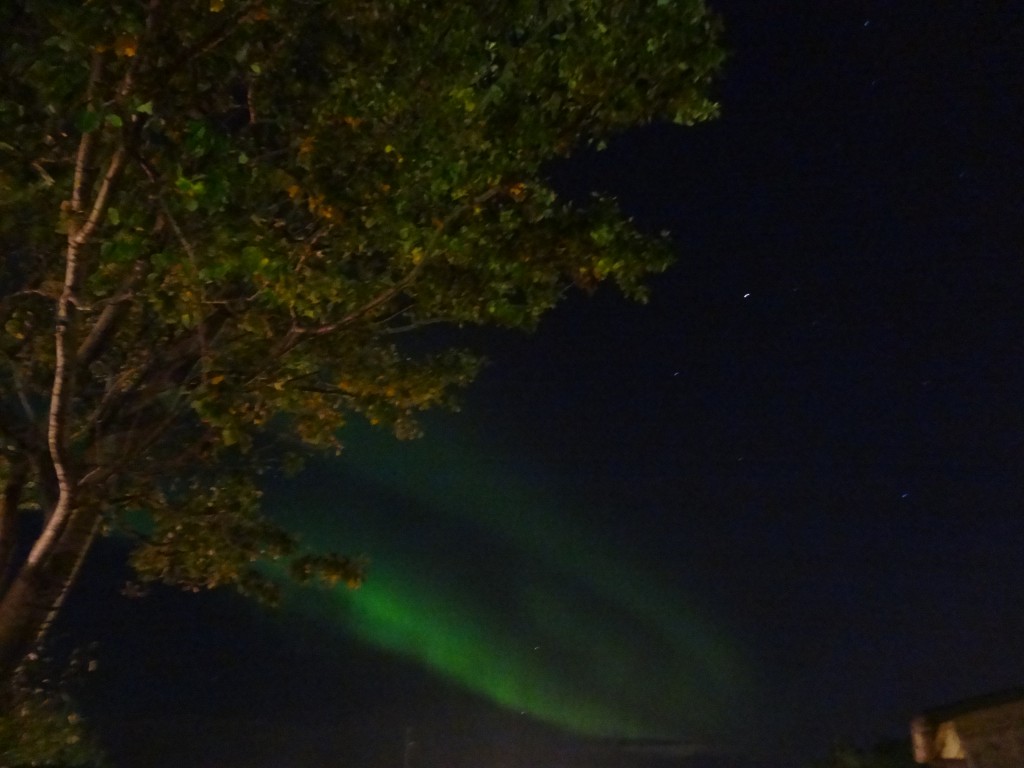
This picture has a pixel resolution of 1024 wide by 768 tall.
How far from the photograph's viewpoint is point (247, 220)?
561 centimetres

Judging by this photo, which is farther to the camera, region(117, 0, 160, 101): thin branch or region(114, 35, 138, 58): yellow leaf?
region(117, 0, 160, 101): thin branch

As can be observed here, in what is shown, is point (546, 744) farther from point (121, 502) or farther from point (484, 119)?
point (484, 119)

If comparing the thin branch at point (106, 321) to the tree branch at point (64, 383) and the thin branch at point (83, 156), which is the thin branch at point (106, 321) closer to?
the tree branch at point (64, 383)

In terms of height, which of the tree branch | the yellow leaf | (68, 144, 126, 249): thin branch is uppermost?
the yellow leaf

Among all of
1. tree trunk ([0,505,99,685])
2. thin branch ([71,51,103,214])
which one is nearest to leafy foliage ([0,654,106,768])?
tree trunk ([0,505,99,685])

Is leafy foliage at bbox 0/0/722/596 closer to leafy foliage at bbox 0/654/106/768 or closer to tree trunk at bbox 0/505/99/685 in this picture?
tree trunk at bbox 0/505/99/685

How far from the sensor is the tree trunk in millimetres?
5934

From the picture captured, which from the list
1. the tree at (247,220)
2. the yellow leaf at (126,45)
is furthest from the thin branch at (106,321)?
the yellow leaf at (126,45)

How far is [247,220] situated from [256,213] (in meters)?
0.39

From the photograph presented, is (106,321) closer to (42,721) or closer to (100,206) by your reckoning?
(100,206)

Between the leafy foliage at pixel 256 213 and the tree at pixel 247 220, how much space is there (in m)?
0.02

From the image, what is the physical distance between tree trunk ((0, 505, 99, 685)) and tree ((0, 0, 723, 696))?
2cm

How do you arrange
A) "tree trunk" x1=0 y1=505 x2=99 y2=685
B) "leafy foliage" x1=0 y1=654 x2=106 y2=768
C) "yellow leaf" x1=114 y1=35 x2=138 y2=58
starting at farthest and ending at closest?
"leafy foliage" x1=0 y1=654 x2=106 y2=768 < "tree trunk" x1=0 y1=505 x2=99 y2=685 < "yellow leaf" x1=114 y1=35 x2=138 y2=58

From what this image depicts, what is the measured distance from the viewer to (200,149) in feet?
15.8
